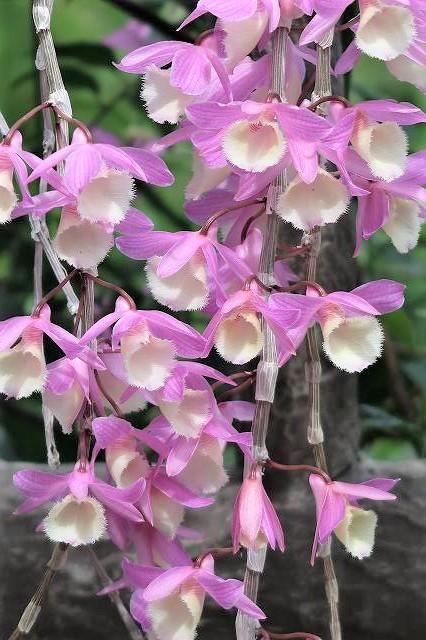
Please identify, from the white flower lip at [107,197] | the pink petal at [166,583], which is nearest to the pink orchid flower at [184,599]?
the pink petal at [166,583]

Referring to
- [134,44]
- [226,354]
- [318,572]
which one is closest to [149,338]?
[226,354]

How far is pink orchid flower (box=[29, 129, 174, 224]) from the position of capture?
1.65 ft

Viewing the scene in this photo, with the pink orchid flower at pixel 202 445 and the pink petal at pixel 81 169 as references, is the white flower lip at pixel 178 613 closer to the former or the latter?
the pink orchid flower at pixel 202 445

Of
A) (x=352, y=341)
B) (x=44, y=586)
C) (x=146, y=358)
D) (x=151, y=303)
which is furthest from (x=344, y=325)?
(x=151, y=303)

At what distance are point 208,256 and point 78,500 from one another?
159 millimetres

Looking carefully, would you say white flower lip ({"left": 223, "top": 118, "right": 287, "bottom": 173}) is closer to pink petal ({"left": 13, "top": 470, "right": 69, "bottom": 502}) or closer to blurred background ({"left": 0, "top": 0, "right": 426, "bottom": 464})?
pink petal ({"left": 13, "top": 470, "right": 69, "bottom": 502})

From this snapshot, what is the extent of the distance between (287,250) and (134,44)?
106cm

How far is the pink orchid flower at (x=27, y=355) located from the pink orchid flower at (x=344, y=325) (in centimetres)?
11

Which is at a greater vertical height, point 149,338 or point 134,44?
point 149,338

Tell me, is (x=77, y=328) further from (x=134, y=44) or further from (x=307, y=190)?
(x=134, y=44)

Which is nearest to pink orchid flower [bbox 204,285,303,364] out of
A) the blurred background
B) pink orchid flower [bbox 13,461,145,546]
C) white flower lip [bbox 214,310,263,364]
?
white flower lip [bbox 214,310,263,364]

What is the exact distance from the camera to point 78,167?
50 cm

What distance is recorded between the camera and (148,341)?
0.53m

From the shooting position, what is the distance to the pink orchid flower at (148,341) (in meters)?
0.52
